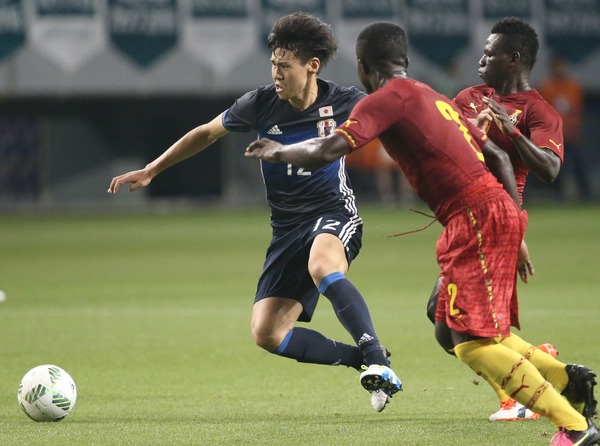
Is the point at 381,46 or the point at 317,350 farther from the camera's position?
the point at 317,350

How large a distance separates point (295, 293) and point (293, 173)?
2.35 feet

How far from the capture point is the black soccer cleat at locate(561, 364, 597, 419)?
571 centimetres

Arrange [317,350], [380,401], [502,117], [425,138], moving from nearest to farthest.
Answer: [425,138], [502,117], [380,401], [317,350]

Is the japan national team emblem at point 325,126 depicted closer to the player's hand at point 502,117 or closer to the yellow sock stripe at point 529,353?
the player's hand at point 502,117

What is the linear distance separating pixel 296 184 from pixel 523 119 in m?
1.42

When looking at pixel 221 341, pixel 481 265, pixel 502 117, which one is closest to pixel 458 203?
pixel 481 265

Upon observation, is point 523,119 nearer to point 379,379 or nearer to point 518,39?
point 518,39

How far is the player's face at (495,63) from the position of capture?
261 inches

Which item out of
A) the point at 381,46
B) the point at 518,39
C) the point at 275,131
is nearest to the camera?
the point at 381,46

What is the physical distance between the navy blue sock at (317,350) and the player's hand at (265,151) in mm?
1903

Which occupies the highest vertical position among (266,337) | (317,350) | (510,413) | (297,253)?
(297,253)

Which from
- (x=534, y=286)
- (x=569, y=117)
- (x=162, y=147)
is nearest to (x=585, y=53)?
(x=569, y=117)

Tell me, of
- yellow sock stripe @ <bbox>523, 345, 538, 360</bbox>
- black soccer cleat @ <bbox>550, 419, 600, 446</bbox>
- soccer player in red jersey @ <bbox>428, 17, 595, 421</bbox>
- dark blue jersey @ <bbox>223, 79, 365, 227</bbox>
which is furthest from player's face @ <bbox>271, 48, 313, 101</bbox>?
black soccer cleat @ <bbox>550, 419, 600, 446</bbox>

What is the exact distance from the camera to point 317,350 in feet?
23.4
